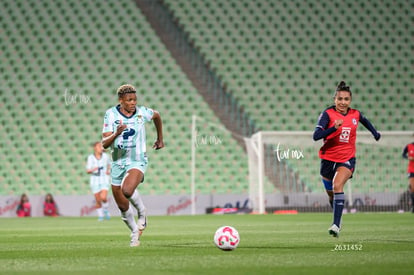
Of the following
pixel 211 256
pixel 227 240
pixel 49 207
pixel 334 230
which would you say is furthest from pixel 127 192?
pixel 49 207

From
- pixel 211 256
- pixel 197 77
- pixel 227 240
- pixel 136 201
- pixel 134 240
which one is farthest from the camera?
pixel 197 77

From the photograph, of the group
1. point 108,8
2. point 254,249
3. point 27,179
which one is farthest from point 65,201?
point 254,249

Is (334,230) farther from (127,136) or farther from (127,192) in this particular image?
(127,136)

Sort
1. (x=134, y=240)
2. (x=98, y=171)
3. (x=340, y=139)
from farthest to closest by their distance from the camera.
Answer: (x=98, y=171), (x=340, y=139), (x=134, y=240)

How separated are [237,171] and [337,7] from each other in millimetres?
9022

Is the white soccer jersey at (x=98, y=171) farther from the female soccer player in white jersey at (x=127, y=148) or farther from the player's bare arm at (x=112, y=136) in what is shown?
the player's bare arm at (x=112, y=136)

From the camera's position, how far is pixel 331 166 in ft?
34.0

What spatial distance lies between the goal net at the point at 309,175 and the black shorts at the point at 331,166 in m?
12.1

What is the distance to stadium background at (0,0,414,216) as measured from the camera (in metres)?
24.8

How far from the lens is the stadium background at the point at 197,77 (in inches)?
976

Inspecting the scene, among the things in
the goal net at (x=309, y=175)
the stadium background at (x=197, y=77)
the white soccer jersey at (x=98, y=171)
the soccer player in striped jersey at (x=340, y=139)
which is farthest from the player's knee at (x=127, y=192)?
the stadium background at (x=197, y=77)

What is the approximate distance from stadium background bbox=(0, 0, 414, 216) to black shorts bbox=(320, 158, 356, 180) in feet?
43.1

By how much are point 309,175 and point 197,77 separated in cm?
613

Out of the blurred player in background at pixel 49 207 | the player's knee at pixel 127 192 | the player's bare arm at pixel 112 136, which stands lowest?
the blurred player in background at pixel 49 207
